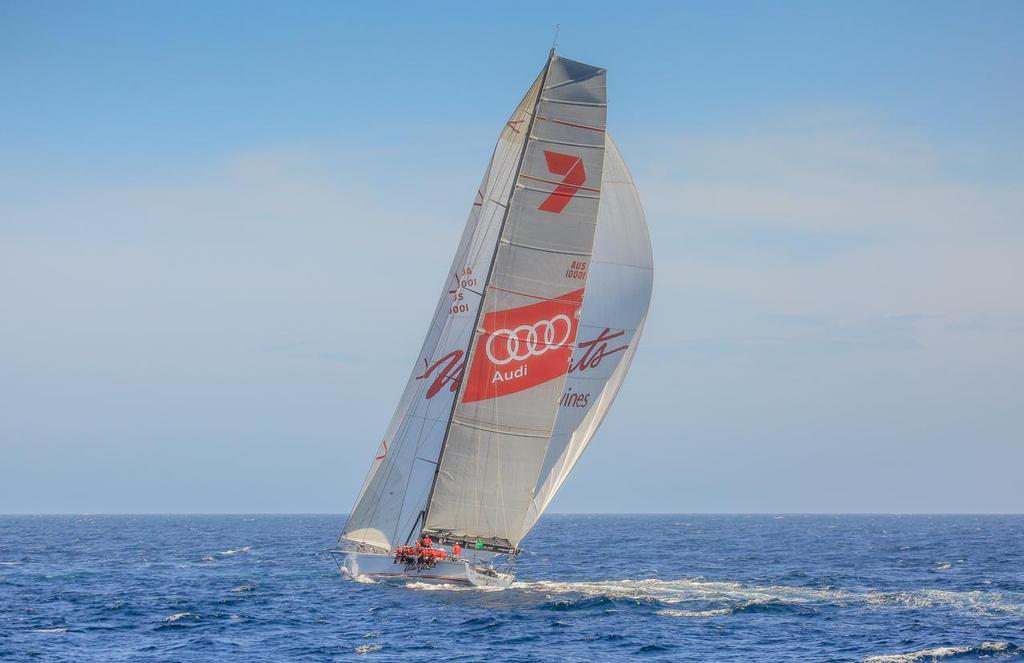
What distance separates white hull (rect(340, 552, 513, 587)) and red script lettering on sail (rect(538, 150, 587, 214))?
11.8m

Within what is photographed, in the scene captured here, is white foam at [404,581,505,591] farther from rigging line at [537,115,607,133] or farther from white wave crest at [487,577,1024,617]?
rigging line at [537,115,607,133]

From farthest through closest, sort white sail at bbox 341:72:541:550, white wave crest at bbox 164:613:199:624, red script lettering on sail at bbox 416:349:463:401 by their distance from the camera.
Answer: red script lettering on sail at bbox 416:349:463:401 → white sail at bbox 341:72:541:550 → white wave crest at bbox 164:613:199:624

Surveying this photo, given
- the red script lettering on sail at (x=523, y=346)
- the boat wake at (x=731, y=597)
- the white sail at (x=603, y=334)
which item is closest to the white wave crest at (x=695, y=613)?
the boat wake at (x=731, y=597)

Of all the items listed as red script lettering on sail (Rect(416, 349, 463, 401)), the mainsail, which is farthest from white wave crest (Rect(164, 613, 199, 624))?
red script lettering on sail (Rect(416, 349, 463, 401))

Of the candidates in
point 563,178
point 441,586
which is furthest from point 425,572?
point 563,178

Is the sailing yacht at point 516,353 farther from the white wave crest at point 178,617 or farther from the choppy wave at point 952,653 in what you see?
the choppy wave at point 952,653

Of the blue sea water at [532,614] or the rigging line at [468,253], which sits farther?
the rigging line at [468,253]

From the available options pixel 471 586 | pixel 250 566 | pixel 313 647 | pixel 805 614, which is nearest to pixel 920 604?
pixel 805 614

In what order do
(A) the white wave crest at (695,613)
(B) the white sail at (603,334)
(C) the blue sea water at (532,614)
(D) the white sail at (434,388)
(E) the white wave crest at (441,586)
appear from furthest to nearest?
(B) the white sail at (603,334) → (D) the white sail at (434,388) → (E) the white wave crest at (441,586) → (A) the white wave crest at (695,613) → (C) the blue sea water at (532,614)

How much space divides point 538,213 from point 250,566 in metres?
27.9

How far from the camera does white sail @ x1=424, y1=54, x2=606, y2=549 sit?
37.7 m

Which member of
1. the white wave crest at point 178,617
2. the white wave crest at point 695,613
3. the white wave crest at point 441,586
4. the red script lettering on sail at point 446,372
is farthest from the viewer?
the red script lettering on sail at point 446,372

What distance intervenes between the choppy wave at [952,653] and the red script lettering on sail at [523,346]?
14227 mm

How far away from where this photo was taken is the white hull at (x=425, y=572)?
3762 cm
